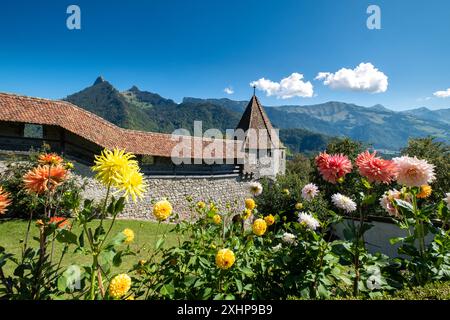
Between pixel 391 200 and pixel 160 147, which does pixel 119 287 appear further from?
pixel 160 147

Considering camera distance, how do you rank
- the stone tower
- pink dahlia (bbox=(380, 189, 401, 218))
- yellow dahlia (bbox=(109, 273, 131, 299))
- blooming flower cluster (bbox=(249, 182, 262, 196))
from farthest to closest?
1. the stone tower
2. blooming flower cluster (bbox=(249, 182, 262, 196))
3. pink dahlia (bbox=(380, 189, 401, 218))
4. yellow dahlia (bbox=(109, 273, 131, 299))

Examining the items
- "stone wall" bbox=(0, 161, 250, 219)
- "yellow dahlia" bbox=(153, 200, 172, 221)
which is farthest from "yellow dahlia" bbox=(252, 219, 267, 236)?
"stone wall" bbox=(0, 161, 250, 219)

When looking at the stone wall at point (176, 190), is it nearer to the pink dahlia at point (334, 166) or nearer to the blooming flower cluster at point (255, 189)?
the blooming flower cluster at point (255, 189)

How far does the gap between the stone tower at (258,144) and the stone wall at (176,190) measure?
196 cm

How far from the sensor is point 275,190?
597 inches

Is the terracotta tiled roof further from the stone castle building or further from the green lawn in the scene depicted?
the green lawn

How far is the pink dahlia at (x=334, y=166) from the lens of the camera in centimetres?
219

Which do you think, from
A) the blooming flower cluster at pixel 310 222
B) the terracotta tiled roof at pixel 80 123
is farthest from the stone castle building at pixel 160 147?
the blooming flower cluster at pixel 310 222

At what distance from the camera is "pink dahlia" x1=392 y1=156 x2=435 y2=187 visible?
194 centimetres

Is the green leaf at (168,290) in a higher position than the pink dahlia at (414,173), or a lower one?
lower

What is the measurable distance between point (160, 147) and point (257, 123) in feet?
33.3

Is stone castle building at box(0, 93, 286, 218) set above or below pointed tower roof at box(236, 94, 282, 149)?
below

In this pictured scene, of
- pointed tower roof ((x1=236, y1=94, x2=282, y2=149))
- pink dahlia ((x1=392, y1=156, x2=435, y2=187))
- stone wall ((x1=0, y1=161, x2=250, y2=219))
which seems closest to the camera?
pink dahlia ((x1=392, y1=156, x2=435, y2=187))

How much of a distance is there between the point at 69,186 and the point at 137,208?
4.08 meters
